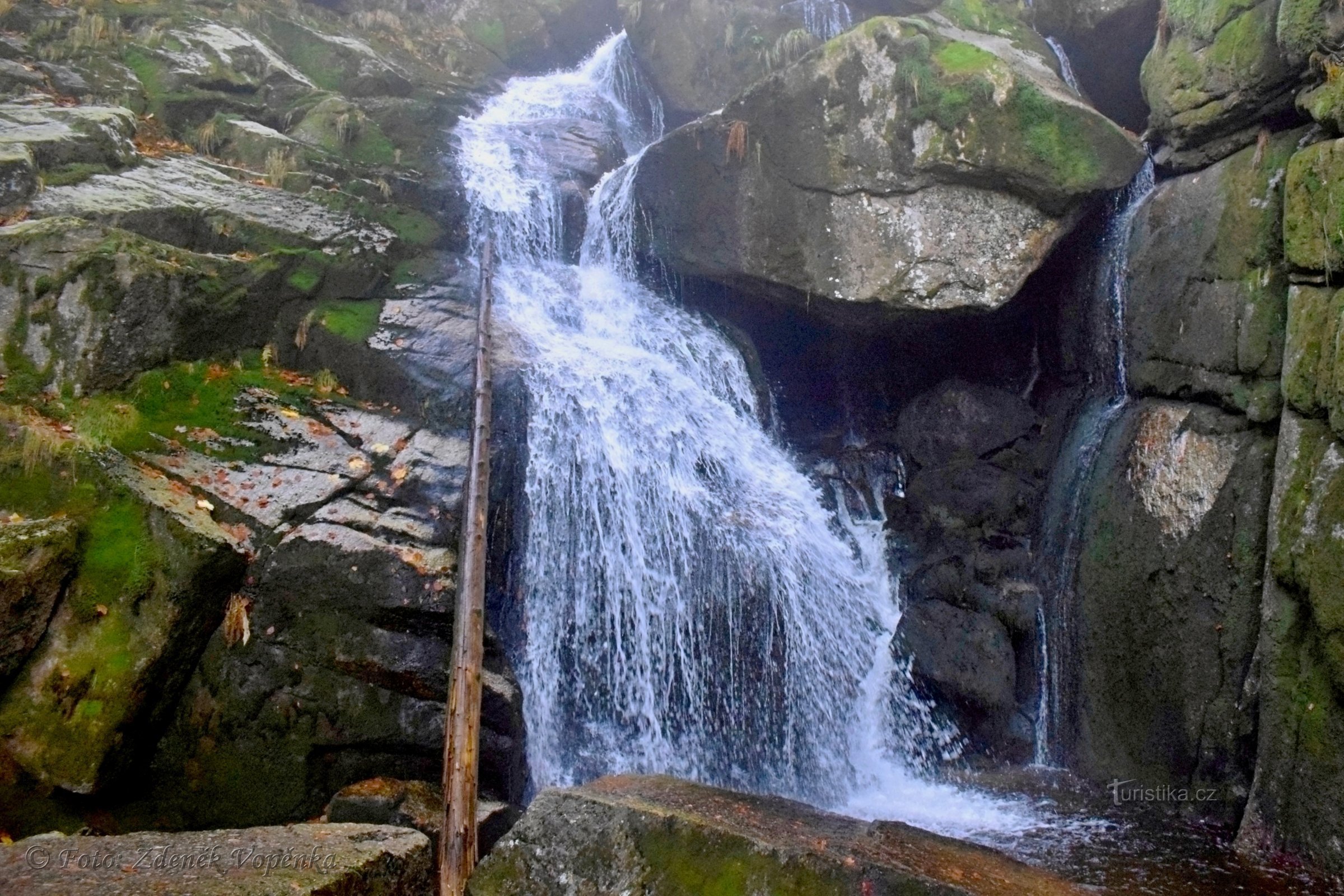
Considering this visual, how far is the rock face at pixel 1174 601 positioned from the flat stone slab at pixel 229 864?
6.48 m

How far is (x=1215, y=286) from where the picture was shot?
25.0 feet

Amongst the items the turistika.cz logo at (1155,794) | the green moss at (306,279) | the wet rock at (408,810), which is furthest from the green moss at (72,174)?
the turistika.cz logo at (1155,794)

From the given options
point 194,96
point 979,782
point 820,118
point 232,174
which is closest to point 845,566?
point 979,782

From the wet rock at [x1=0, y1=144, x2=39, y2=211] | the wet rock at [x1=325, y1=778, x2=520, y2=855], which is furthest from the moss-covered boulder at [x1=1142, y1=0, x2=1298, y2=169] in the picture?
the wet rock at [x1=0, y1=144, x2=39, y2=211]

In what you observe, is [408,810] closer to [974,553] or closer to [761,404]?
[974,553]

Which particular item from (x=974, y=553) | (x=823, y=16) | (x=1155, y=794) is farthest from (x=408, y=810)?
(x=823, y=16)

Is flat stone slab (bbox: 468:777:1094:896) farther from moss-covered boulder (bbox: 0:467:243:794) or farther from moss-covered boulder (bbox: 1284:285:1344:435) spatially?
moss-covered boulder (bbox: 1284:285:1344:435)

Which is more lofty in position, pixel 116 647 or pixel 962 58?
pixel 962 58

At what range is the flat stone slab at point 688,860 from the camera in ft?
12.4

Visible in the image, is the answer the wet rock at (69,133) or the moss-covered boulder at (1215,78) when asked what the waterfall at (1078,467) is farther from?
the wet rock at (69,133)

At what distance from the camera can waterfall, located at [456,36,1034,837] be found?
24.7 feet

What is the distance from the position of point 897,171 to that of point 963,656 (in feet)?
19.4

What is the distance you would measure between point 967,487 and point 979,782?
3766 millimetres

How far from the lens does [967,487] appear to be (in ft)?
33.2
